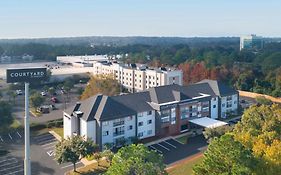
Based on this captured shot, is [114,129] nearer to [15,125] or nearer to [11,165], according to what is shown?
[11,165]

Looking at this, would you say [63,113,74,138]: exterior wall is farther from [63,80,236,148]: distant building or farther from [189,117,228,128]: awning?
[189,117,228,128]: awning

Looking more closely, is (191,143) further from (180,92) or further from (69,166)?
(69,166)

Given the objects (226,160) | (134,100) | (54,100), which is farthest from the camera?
(54,100)

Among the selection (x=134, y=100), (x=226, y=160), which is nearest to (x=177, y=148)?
(x=134, y=100)

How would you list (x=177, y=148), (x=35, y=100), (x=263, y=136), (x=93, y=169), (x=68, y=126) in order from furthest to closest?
(x=35, y=100) → (x=68, y=126) → (x=177, y=148) → (x=93, y=169) → (x=263, y=136)

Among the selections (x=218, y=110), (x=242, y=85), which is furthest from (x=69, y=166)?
(x=242, y=85)

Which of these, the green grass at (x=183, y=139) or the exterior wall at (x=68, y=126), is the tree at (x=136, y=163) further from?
the green grass at (x=183, y=139)
